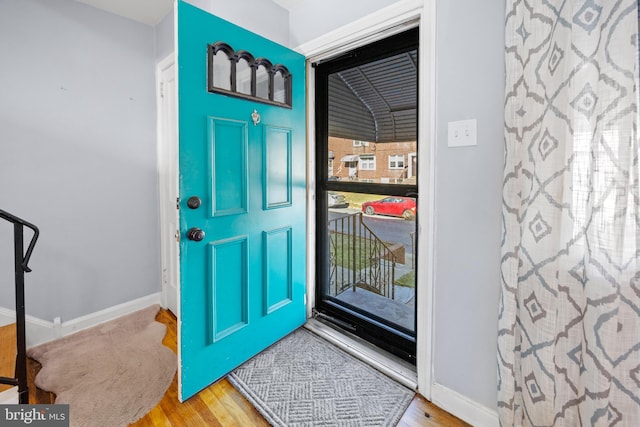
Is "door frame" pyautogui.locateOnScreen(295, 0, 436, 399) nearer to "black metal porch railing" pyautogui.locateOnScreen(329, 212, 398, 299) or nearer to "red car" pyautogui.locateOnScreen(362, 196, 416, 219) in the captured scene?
"red car" pyautogui.locateOnScreen(362, 196, 416, 219)

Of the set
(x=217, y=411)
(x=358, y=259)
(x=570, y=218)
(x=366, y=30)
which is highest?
(x=366, y=30)

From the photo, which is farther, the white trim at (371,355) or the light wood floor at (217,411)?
the white trim at (371,355)

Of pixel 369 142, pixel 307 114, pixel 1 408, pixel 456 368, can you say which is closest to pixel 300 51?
pixel 307 114

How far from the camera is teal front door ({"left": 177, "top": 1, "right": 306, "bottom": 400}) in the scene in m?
1.46

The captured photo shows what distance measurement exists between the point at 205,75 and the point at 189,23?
23cm

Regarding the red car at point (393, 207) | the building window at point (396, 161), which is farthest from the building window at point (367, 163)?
the red car at point (393, 207)

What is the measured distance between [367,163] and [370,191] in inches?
8.0

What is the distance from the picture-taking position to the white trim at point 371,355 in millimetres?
1665

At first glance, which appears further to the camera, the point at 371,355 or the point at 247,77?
the point at 371,355

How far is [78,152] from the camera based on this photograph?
212 centimetres

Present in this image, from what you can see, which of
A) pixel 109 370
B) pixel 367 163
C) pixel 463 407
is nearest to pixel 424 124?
pixel 367 163

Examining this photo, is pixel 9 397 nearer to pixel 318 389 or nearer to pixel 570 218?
pixel 318 389

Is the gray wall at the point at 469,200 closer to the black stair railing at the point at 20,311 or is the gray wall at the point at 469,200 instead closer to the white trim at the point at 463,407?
the white trim at the point at 463,407

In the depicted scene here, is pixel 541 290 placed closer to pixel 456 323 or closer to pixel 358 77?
pixel 456 323
